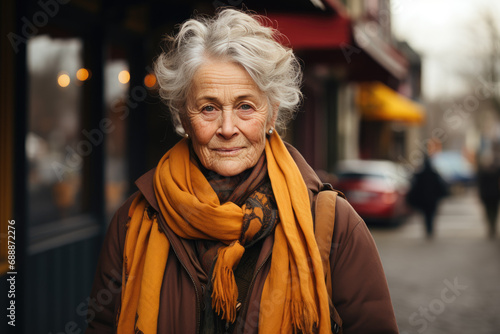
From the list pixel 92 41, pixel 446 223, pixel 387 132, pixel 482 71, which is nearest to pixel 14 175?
pixel 92 41

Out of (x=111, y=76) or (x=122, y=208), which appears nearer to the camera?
(x=122, y=208)

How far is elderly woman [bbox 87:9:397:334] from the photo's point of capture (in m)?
2.03

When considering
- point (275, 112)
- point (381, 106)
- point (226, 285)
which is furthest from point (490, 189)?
point (226, 285)

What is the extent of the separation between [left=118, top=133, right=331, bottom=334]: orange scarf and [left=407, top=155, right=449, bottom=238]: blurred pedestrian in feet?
34.8

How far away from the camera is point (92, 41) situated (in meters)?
5.68

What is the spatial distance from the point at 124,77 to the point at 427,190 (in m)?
7.99

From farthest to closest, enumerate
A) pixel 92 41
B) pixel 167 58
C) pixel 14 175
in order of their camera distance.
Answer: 1. pixel 92 41
2. pixel 14 175
3. pixel 167 58

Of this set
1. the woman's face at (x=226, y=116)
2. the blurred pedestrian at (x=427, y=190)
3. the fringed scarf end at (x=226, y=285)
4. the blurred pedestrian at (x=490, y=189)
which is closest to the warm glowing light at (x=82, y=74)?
the woman's face at (x=226, y=116)

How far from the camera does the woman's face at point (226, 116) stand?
2.08 m

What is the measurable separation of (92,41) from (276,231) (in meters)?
4.16

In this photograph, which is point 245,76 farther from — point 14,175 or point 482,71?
point 482,71

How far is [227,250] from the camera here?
2057 mm

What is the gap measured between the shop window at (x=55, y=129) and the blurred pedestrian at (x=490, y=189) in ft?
30.7

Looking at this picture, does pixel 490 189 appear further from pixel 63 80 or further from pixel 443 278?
pixel 63 80
